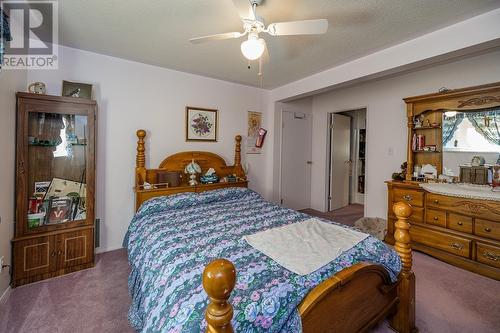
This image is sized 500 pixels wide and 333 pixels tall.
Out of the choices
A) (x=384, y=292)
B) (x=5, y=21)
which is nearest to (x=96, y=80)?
(x=5, y=21)

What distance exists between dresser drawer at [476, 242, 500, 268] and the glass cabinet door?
4126 mm

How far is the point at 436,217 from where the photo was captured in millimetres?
2680

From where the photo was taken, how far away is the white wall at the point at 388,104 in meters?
2.84

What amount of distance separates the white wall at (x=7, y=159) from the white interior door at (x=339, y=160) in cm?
457

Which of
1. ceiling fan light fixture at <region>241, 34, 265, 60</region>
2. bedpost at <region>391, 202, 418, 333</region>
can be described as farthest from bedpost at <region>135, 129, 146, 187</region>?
bedpost at <region>391, 202, 418, 333</region>

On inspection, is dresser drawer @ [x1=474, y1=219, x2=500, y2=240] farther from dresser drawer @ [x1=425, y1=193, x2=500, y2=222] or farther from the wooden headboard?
the wooden headboard

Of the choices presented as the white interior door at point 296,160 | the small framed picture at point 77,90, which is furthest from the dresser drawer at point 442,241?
the small framed picture at point 77,90

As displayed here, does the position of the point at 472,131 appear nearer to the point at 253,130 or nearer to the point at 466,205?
the point at 466,205

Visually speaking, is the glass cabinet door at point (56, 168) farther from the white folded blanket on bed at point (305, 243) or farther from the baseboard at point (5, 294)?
the white folded blanket on bed at point (305, 243)

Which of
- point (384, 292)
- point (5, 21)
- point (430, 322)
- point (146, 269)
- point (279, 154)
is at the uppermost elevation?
point (5, 21)

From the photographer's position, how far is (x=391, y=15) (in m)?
1.90

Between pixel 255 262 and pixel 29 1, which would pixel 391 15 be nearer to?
pixel 255 262

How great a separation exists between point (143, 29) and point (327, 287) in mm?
2555

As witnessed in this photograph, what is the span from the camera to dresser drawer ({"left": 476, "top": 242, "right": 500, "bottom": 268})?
7.34 ft
